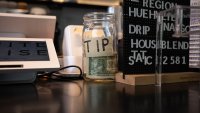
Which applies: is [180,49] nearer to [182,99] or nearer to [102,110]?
[182,99]

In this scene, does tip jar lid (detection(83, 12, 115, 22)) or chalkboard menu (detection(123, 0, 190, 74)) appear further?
tip jar lid (detection(83, 12, 115, 22))

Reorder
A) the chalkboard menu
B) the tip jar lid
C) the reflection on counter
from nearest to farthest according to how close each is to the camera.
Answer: the reflection on counter < the chalkboard menu < the tip jar lid

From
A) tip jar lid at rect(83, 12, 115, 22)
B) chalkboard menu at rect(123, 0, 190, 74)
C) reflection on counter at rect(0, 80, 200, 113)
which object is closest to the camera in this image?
reflection on counter at rect(0, 80, 200, 113)

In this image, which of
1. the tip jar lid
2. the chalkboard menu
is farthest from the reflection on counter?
the tip jar lid

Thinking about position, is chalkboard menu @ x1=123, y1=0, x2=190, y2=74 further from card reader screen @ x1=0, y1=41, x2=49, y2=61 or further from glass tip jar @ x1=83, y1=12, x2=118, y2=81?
card reader screen @ x1=0, y1=41, x2=49, y2=61

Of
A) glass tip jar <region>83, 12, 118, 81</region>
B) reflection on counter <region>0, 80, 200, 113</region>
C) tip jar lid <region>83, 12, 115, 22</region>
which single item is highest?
tip jar lid <region>83, 12, 115, 22</region>

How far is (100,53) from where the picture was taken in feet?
2.57

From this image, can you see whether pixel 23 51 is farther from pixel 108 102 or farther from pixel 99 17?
pixel 108 102

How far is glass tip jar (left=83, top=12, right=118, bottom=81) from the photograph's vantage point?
783 millimetres

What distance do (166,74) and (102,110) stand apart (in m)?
0.41

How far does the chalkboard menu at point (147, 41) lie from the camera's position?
2.43 feet

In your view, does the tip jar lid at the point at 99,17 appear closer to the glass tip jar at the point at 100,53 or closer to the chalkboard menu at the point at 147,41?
the glass tip jar at the point at 100,53

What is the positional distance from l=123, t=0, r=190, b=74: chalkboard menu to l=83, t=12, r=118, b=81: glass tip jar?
2.8 inches

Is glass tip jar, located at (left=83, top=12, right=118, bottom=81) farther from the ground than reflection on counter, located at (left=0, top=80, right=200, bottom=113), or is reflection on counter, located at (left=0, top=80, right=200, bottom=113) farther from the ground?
glass tip jar, located at (left=83, top=12, right=118, bottom=81)
